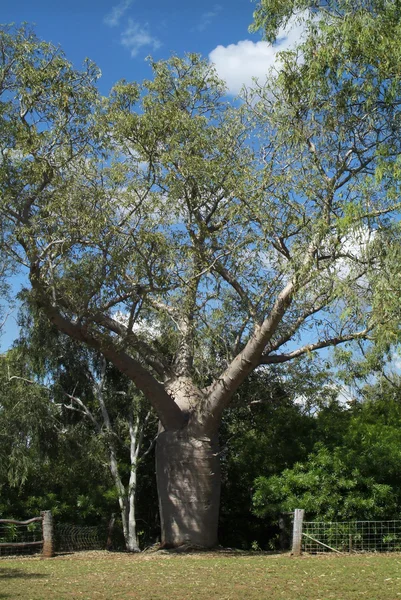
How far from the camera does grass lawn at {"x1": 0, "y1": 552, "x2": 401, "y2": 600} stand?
860cm

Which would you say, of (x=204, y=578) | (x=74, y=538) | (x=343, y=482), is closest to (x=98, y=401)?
(x=74, y=538)

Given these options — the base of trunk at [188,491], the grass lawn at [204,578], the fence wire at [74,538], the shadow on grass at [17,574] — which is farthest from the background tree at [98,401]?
the shadow on grass at [17,574]

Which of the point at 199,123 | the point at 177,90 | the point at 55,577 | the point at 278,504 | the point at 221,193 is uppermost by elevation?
the point at 177,90

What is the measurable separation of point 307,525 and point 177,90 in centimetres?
1020

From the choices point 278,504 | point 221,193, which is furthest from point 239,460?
point 221,193

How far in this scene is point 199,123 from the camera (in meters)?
15.6

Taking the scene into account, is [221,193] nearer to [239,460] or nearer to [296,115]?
[296,115]

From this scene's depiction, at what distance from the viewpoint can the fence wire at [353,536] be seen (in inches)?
550

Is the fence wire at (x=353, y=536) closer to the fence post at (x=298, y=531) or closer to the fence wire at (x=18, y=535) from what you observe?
the fence post at (x=298, y=531)

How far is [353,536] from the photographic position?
14273 mm

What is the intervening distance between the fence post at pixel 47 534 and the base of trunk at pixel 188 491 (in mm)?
2536

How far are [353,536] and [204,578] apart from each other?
522 cm

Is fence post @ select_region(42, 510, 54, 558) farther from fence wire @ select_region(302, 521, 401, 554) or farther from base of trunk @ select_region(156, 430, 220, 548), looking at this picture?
fence wire @ select_region(302, 521, 401, 554)

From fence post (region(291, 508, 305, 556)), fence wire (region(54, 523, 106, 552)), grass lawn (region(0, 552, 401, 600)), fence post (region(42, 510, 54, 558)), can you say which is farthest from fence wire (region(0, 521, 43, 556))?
fence post (region(291, 508, 305, 556))
